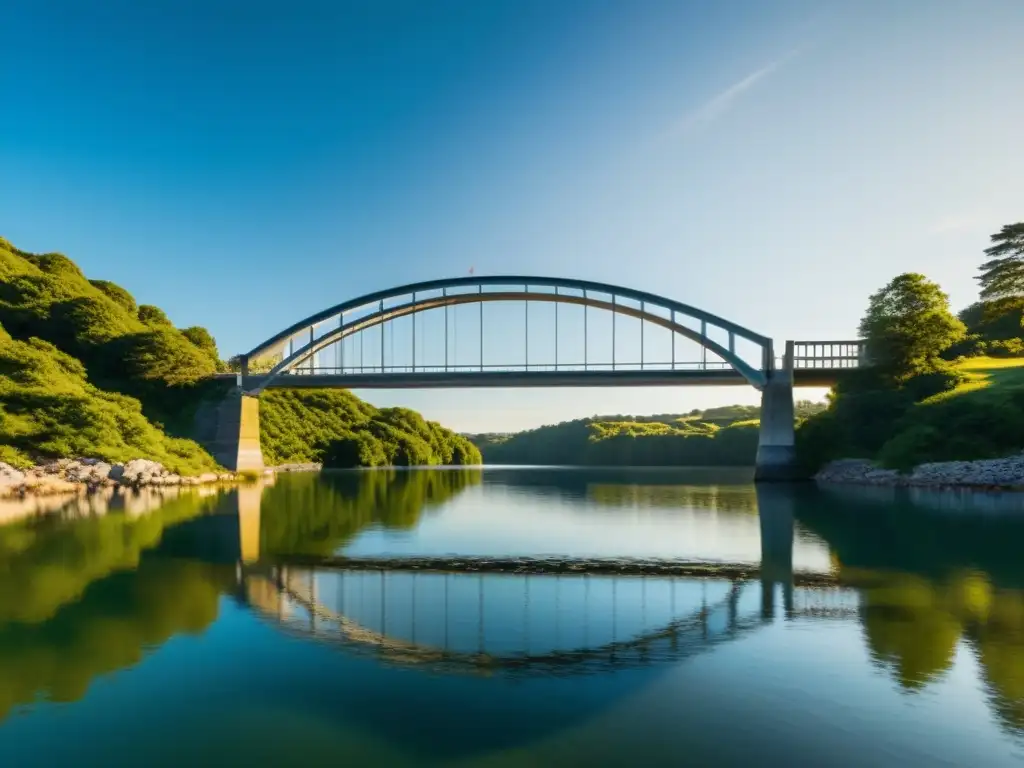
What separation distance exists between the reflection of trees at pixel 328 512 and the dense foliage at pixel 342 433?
36.2 metres

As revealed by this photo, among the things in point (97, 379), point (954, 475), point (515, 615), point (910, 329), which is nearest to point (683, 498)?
point (954, 475)

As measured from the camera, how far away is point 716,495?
42.6 meters

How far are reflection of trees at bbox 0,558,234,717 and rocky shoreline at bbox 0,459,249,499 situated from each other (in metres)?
27.3

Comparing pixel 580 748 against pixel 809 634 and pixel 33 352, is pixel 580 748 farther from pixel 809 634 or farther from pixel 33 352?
pixel 33 352

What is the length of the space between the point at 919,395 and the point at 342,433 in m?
74.7

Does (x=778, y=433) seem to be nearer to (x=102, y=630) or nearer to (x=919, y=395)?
(x=919, y=395)

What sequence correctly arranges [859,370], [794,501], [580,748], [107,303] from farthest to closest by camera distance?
1. [107,303]
2. [859,370]
3. [794,501]
4. [580,748]

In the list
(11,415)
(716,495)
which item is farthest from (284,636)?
(11,415)

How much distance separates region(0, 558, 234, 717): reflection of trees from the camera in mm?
8680

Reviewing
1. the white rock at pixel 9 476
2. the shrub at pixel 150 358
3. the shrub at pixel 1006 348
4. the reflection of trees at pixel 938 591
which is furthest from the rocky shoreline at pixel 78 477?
the shrub at pixel 1006 348

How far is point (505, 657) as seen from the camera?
9.66 m

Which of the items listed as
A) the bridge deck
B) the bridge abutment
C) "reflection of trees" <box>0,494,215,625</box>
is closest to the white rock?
"reflection of trees" <box>0,494,215,625</box>

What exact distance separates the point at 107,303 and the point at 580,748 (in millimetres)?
66697

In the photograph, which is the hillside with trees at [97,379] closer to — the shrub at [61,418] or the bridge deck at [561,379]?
the shrub at [61,418]
